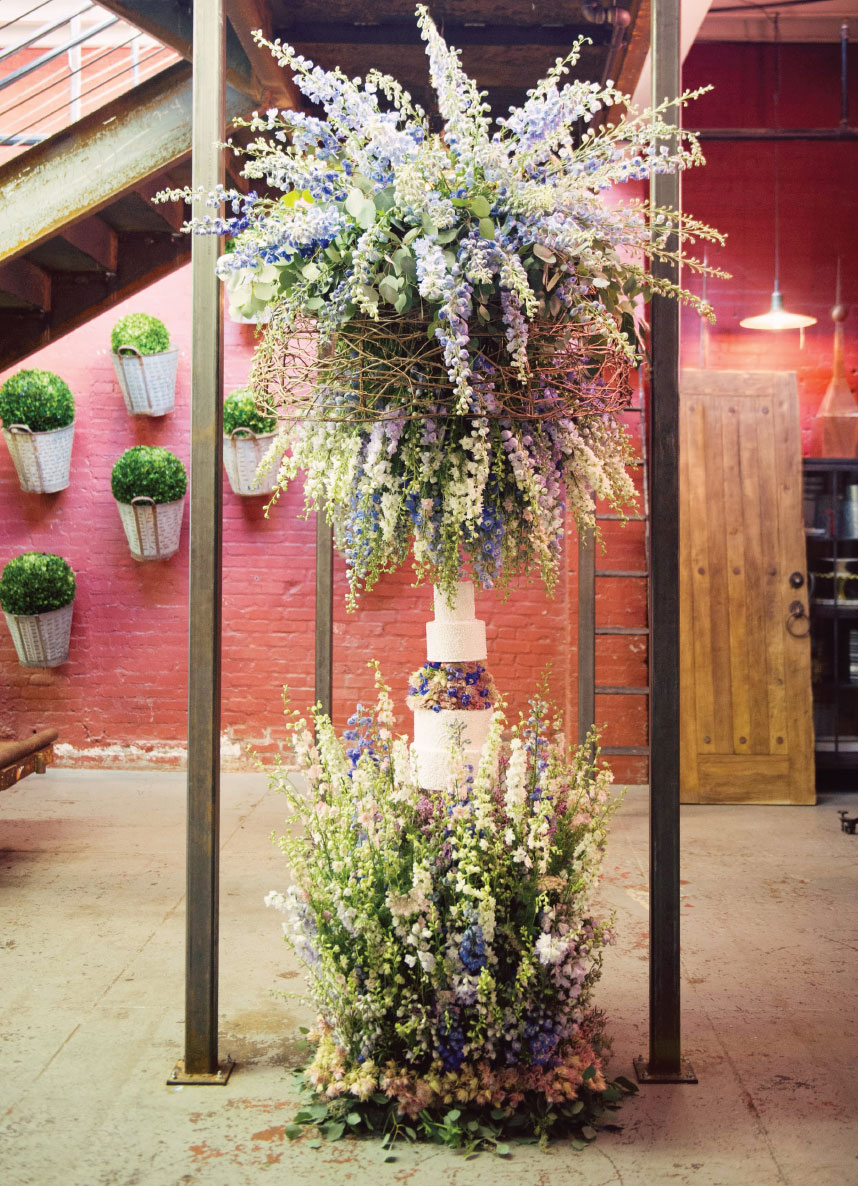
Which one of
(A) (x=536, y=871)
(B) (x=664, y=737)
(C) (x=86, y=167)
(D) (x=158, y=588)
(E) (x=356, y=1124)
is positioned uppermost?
(C) (x=86, y=167)

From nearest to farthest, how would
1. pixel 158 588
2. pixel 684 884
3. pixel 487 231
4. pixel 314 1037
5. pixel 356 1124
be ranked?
pixel 487 231, pixel 356 1124, pixel 314 1037, pixel 684 884, pixel 158 588

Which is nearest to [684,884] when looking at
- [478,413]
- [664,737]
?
[664,737]

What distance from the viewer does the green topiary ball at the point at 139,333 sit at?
5.73 m

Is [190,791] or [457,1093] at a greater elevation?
[190,791]

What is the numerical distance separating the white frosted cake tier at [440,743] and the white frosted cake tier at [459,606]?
23 cm

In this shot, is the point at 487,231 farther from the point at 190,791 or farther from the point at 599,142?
the point at 190,791

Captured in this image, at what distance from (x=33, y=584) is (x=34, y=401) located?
3.34 ft

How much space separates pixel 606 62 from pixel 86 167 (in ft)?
6.18

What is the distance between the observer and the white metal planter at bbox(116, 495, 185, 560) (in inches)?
227

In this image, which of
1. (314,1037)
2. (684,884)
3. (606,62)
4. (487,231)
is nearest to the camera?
(487,231)

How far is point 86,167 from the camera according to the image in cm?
366

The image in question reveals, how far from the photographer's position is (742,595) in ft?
18.5

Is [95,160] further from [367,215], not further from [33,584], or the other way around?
[33,584]

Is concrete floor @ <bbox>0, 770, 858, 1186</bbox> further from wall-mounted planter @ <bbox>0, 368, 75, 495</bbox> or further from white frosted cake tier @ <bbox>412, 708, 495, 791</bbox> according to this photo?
wall-mounted planter @ <bbox>0, 368, 75, 495</bbox>
